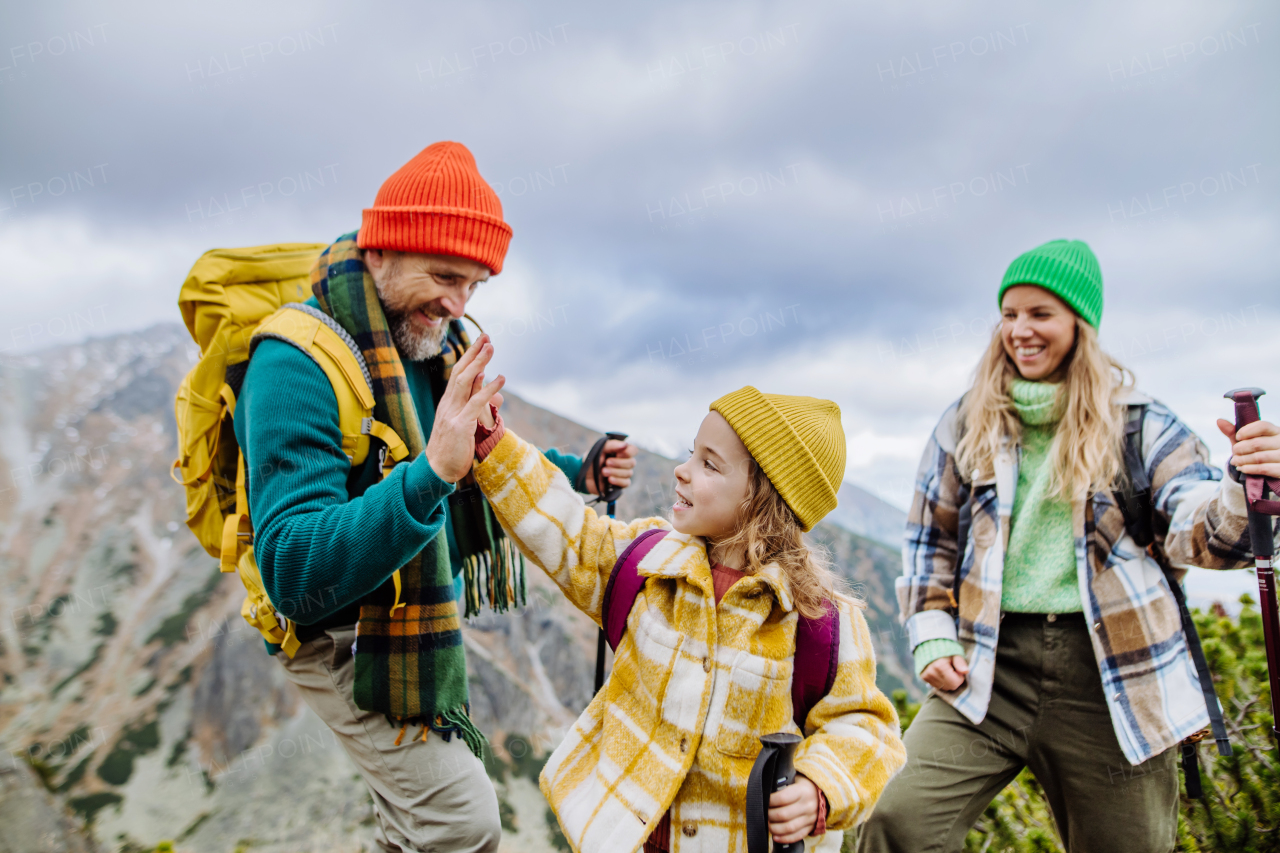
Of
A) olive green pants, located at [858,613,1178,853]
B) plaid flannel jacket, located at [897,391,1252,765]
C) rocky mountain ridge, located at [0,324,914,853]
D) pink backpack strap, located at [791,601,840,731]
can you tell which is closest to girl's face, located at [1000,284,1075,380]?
plaid flannel jacket, located at [897,391,1252,765]

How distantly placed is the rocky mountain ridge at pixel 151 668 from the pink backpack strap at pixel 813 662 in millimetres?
4004

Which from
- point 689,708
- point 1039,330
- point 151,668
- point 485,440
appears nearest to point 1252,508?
point 1039,330

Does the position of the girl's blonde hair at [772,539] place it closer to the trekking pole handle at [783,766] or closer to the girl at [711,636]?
the girl at [711,636]

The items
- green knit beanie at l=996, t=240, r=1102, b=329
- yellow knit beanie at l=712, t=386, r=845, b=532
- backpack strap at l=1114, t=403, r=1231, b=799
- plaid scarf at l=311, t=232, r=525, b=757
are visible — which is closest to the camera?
yellow knit beanie at l=712, t=386, r=845, b=532

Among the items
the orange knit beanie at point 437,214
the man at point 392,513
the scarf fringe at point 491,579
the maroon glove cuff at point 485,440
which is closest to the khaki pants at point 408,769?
the man at point 392,513

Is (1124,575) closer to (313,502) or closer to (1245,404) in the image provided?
(1245,404)

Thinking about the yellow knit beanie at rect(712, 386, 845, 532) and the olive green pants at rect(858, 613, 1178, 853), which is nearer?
the yellow knit beanie at rect(712, 386, 845, 532)

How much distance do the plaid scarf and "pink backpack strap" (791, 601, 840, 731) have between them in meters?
1.16

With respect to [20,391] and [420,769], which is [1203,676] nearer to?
[420,769]

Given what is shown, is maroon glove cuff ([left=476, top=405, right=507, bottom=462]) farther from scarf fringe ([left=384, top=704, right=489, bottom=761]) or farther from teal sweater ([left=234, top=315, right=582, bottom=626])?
scarf fringe ([left=384, top=704, right=489, bottom=761])

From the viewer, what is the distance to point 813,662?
1954 mm

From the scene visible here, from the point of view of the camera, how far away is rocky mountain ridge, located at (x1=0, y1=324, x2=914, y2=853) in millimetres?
13945

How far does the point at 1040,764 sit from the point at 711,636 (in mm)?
1796

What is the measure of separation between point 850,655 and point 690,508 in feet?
2.06
